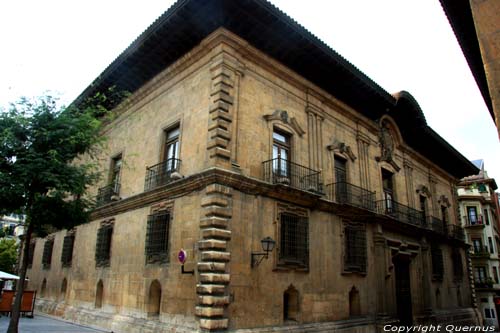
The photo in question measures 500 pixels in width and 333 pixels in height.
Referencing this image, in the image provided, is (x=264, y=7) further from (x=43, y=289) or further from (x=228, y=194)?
(x=43, y=289)

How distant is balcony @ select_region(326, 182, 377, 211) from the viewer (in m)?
15.0

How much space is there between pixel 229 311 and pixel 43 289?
48.1 feet

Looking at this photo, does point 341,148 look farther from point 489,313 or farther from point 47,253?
point 489,313

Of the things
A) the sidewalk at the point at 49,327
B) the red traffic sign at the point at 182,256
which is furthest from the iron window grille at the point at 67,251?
the red traffic sign at the point at 182,256

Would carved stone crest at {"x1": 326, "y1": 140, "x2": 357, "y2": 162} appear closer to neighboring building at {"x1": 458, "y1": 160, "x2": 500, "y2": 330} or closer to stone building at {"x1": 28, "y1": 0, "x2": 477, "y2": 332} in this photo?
stone building at {"x1": 28, "y1": 0, "x2": 477, "y2": 332}

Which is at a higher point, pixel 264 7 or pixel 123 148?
pixel 264 7

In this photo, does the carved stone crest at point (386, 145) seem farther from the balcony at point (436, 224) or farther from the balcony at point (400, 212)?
the balcony at point (436, 224)

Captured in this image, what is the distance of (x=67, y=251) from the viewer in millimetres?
18562

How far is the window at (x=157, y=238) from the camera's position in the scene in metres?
12.1

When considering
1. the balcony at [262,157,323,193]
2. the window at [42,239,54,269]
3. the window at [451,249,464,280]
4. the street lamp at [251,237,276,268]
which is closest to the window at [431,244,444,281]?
the window at [451,249,464,280]

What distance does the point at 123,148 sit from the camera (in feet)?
53.9

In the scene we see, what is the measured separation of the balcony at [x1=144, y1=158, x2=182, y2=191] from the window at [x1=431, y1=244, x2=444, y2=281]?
610 inches

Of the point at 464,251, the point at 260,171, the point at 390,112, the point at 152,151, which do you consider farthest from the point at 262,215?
the point at 464,251

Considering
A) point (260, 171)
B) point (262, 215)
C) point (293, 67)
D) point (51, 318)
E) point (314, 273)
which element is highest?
point (293, 67)
